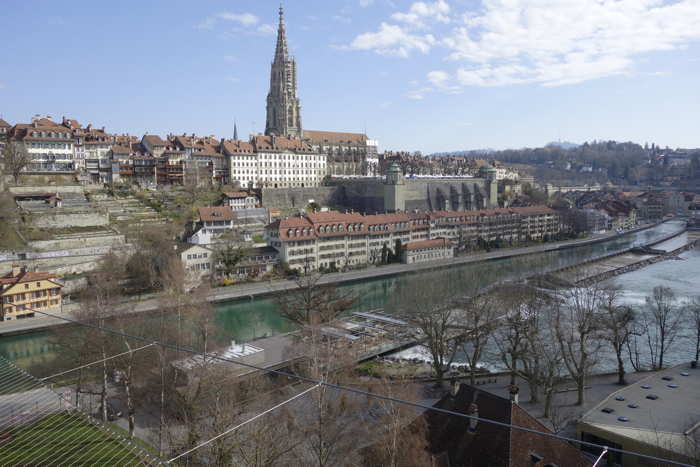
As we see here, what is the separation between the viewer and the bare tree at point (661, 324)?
52.3 feet

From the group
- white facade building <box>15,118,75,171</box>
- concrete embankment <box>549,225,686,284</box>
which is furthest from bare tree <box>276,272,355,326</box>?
white facade building <box>15,118,75,171</box>

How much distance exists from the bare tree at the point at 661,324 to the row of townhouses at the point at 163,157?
30.6 m

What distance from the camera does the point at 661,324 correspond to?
15.9 metres

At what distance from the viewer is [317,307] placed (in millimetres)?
18844

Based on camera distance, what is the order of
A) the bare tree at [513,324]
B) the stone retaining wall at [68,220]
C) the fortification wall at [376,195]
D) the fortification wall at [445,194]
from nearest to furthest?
the bare tree at [513,324], the stone retaining wall at [68,220], the fortification wall at [376,195], the fortification wall at [445,194]

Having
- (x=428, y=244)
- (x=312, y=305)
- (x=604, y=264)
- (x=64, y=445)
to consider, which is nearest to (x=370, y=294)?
(x=312, y=305)

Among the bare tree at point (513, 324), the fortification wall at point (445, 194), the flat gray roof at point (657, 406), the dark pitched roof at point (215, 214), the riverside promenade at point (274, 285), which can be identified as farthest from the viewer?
the fortification wall at point (445, 194)

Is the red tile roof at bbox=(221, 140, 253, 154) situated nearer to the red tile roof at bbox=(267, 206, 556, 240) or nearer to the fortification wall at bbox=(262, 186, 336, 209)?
the fortification wall at bbox=(262, 186, 336, 209)

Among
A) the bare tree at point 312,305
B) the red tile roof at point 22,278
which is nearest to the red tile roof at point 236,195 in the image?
the bare tree at point 312,305

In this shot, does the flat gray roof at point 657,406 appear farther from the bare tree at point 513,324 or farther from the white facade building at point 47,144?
the white facade building at point 47,144

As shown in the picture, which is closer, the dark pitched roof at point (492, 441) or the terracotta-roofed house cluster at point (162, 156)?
the dark pitched roof at point (492, 441)

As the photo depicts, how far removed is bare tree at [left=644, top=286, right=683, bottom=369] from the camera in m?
15.9

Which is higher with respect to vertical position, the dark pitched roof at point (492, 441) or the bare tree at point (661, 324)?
the dark pitched roof at point (492, 441)

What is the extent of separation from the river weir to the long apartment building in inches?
129
